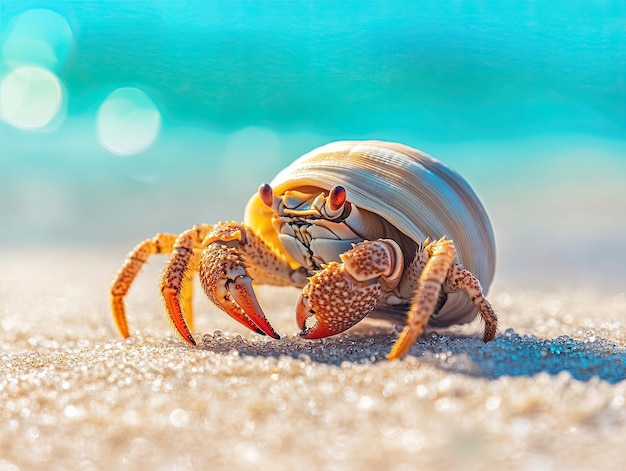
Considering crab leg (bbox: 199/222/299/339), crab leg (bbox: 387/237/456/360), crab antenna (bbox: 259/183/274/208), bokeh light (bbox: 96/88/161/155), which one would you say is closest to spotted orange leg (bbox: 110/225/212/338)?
crab leg (bbox: 199/222/299/339)

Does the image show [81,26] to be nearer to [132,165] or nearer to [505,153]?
[132,165]

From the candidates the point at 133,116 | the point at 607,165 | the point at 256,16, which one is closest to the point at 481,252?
the point at 607,165

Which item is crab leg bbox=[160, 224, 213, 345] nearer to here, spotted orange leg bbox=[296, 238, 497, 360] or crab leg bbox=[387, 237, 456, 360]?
spotted orange leg bbox=[296, 238, 497, 360]

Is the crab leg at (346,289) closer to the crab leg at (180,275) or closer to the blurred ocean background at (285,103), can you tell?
the crab leg at (180,275)

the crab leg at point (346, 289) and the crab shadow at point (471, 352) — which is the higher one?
the crab leg at point (346, 289)

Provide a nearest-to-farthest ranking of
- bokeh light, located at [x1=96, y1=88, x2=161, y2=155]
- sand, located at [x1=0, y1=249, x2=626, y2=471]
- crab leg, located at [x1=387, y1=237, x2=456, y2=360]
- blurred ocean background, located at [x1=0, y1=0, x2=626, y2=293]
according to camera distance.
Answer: sand, located at [x1=0, y1=249, x2=626, y2=471]
crab leg, located at [x1=387, y1=237, x2=456, y2=360]
blurred ocean background, located at [x1=0, y1=0, x2=626, y2=293]
bokeh light, located at [x1=96, y1=88, x2=161, y2=155]

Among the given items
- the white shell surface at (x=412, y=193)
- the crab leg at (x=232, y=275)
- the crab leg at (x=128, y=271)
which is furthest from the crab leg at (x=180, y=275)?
the white shell surface at (x=412, y=193)

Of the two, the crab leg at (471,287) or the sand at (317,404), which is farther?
the crab leg at (471,287)
